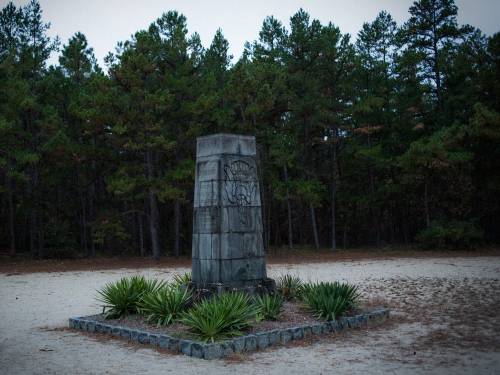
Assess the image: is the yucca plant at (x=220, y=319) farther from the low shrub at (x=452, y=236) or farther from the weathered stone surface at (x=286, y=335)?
the low shrub at (x=452, y=236)

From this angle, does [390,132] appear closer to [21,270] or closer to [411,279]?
[411,279]

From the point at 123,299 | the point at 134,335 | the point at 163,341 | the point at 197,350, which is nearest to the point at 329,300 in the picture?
the point at 197,350

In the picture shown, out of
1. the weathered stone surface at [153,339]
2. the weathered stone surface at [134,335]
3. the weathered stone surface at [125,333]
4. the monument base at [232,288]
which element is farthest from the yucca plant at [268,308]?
the weathered stone surface at [125,333]

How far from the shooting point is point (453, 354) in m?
7.37

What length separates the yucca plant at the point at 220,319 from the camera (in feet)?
26.4

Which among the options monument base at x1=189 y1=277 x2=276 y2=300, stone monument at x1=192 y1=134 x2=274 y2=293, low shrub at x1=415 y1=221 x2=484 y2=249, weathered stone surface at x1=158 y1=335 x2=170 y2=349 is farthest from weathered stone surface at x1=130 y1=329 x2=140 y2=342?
low shrub at x1=415 y1=221 x2=484 y2=249

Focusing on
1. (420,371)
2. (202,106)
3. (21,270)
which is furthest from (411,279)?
(21,270)

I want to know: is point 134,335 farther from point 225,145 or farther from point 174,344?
point 225,145

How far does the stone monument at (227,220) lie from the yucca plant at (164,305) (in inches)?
25.8

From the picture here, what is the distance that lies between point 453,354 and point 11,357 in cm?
679

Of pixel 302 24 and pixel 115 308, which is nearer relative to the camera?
pixel 115 308

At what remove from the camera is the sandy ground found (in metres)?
6.91

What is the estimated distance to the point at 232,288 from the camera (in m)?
10.2

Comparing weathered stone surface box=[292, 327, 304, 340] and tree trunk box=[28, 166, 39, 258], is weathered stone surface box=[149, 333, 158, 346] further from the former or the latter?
tree trunk box=[28, 166, 39, 258]
